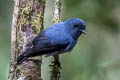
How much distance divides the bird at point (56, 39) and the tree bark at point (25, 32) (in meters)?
0.11

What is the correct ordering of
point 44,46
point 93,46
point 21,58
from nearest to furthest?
point 21,58 → point 44,46 → point 93,46

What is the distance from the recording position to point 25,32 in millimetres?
5270

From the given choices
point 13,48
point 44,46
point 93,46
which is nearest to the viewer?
point 13,48

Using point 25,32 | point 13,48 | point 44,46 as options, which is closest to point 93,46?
point 44,46

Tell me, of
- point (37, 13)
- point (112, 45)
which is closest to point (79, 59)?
point (112, 45)

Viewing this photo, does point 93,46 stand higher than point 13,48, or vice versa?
point 13,48

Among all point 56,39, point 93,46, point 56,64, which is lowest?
point 93,46

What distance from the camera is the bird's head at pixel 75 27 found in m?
5.67

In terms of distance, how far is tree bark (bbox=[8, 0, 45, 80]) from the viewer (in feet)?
16.8

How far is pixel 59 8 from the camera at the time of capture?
572 cm

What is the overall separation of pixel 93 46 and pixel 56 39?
5.57 feet

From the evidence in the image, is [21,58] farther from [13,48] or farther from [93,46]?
[93,46]

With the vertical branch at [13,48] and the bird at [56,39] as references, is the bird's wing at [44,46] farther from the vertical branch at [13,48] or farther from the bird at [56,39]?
the vertical branch at [13,48]

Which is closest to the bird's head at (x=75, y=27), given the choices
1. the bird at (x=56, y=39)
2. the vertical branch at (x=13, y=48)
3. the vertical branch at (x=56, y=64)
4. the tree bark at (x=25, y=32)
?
the bird at (x=56, y=39)
